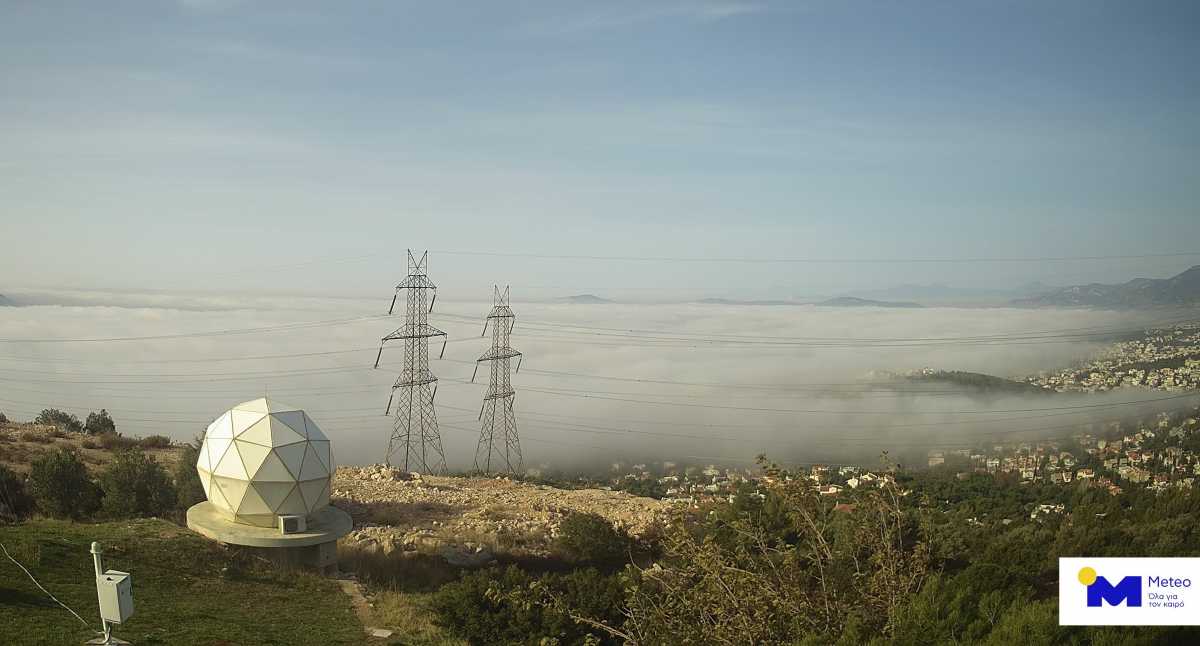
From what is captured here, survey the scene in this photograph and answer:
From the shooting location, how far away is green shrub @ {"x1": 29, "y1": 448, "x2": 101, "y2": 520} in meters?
20.8

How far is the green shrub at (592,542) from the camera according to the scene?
20.5 m

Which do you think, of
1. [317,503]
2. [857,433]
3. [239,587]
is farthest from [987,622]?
[857,433]

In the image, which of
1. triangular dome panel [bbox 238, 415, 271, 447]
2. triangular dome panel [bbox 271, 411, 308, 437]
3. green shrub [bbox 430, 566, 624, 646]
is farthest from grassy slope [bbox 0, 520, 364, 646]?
triangular dome panel [bbox 271, 411, 308, 437]

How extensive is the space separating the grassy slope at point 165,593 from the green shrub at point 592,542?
22.4ft

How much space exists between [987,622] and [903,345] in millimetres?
74389

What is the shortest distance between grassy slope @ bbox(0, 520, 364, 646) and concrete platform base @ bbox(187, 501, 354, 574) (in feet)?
1.41

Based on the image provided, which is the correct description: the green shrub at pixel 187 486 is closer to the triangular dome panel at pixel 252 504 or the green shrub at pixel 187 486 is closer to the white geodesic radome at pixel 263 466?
the white geodesic radome at pixel 263 466

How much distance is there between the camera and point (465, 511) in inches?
986

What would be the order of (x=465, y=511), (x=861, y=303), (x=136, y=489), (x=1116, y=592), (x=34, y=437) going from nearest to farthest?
(x=1116, y=592) → (x=136, y=489) → (x=465, y=511) → (x=34, y=437) → (x=861, y=303)

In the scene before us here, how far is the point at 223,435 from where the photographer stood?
19.6 meters

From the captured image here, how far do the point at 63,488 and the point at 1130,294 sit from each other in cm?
7685

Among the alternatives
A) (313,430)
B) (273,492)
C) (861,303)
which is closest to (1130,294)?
(861,303)

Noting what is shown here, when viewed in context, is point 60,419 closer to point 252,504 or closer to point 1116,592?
point 252,504

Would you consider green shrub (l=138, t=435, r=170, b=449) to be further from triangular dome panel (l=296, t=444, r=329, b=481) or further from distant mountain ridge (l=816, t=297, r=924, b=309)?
distant mountain ridge (l=816, t=297, r=924, b=309)
